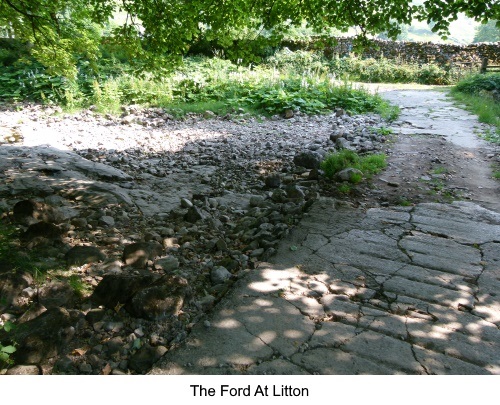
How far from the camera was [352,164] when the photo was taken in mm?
5469

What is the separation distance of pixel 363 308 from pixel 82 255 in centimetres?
214

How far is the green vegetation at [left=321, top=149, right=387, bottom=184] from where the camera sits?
5.22 meters

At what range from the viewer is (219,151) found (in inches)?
271

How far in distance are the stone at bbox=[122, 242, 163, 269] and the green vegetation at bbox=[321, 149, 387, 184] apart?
107 inches

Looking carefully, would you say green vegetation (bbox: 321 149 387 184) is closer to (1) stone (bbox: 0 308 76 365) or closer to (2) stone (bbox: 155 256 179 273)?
(2) stone (bbox: 155 256 179 273)

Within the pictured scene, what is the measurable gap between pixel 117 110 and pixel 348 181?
21.1 ft

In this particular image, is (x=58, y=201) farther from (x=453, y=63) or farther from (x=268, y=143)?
(x=453, y=63)

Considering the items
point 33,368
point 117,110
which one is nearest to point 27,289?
point 33,368

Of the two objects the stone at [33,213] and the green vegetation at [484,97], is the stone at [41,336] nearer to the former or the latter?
the stone at [33,213]

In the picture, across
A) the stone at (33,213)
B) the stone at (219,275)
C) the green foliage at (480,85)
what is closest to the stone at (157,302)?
the stone at (219,275)

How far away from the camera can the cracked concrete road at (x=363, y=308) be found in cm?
217

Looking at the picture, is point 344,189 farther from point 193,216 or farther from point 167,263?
point 167,263

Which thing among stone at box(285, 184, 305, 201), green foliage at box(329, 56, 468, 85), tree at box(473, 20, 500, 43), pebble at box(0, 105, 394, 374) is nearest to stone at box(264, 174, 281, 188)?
pebble at box(0, 105, 394, 374)

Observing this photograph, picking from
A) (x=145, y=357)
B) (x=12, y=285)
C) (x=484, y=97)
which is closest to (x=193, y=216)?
(x=12, y=285)
